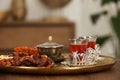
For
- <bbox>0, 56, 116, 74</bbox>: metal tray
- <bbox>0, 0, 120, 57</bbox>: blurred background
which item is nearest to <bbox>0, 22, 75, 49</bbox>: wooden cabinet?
<bbox>0, 0, 120, 57</bbox>: blurred background

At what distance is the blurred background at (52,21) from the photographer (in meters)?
3.82

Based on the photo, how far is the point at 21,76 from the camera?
1.37m

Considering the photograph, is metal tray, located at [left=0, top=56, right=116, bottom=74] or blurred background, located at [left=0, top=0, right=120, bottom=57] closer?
metal tray, located at [left=0, top=56, right=116, bottom=74]

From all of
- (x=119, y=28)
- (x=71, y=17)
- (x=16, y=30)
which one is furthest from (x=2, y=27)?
(x=119, y=28)

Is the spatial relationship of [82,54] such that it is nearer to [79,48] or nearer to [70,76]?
[79,48]

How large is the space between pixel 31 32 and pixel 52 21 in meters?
0.26

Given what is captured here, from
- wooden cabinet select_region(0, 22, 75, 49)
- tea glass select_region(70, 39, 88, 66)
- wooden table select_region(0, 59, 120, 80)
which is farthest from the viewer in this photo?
wooden cabinet select_region(0, 22, 75, 49)

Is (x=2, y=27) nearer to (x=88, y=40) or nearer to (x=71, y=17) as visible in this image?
(x=71, y=17)

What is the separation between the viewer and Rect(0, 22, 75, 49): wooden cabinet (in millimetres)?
3812

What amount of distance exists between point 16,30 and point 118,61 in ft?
7.18

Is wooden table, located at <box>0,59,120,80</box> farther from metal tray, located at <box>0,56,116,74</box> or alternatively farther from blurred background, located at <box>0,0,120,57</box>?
blurred background, located at <box>0,0,120,57</box>

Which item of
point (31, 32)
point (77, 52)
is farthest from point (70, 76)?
point (31, 32)

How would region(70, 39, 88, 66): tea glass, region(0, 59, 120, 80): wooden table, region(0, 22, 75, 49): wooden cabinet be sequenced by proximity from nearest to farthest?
region(0, 59, 120, 80): wooden table < region(70, 39, 88, 66): tea glass < region(0, 22, 75, 49): wooden cabinet

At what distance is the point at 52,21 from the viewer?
12.7 ft
